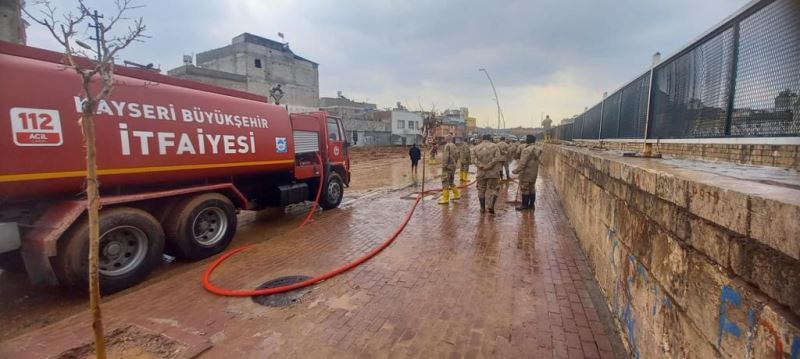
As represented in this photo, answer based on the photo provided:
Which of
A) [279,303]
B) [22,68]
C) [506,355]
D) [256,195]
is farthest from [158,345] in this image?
[256,195]

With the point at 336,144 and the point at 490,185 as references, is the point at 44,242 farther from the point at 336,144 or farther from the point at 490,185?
the point at 490,185

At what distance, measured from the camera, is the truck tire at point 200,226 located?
16.4 feet

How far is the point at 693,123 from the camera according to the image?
12.3ft

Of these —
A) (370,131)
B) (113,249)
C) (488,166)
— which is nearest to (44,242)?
(113,249)

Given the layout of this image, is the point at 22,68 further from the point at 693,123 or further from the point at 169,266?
the point at 693,123

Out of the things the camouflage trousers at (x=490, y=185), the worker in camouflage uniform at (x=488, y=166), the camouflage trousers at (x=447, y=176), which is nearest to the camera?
the worker in camouflage uniform at (x=488, y=166)

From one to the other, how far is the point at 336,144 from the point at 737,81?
781cm

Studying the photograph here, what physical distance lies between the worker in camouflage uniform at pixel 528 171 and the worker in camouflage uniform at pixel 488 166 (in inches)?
20.5

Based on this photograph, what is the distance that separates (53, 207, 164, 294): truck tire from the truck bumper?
13.3 inches

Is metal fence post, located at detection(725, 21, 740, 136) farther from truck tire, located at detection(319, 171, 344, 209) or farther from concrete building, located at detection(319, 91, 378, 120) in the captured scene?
concrete building, located at detection(319, 91, 378, 120)

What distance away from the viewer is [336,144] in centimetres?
919

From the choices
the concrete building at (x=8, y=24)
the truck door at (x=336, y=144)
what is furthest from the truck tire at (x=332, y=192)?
the concrete building at (x=8, y=24)

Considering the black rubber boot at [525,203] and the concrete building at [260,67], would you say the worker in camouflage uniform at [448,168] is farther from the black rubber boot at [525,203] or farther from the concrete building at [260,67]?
the concrete building at [260,67]

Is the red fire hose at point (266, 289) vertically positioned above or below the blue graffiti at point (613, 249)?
below
